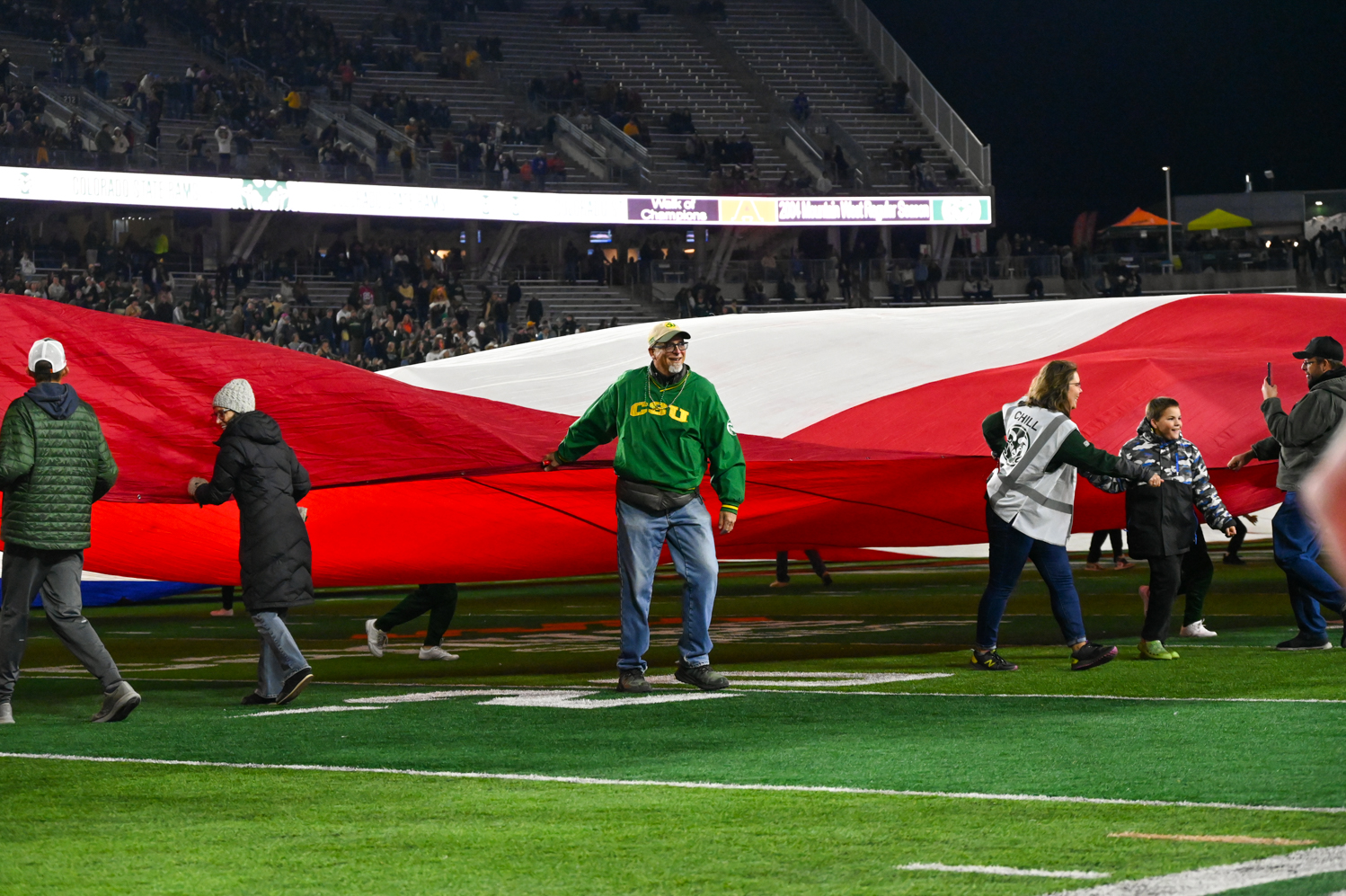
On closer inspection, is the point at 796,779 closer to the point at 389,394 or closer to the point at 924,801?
the point at 924,801

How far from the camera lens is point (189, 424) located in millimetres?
10062

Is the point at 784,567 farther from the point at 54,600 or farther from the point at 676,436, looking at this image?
the point at 54,600

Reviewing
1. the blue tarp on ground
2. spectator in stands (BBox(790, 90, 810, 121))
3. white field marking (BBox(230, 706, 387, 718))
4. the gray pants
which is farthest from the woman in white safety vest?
spectator in stands (BBox(790, 90, 810, 121))

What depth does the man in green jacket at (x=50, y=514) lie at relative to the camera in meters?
7.93

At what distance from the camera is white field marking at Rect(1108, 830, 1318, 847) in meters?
4.68

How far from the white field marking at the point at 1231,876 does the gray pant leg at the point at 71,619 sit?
16.5 ft

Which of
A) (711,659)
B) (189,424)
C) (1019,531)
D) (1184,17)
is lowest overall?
(711,659)

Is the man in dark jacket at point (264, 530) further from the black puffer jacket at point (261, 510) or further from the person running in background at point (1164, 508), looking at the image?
the person running in background at point (1164, 508)

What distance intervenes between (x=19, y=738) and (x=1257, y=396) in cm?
783

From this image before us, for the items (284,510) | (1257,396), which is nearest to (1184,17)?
(1257,396)

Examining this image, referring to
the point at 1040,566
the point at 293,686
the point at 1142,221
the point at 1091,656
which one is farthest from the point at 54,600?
the point at 1142,221

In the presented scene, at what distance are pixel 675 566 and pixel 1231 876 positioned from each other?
446 centimetres

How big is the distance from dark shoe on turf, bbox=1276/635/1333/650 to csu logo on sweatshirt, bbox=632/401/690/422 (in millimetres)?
3838

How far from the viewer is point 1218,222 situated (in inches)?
2071
